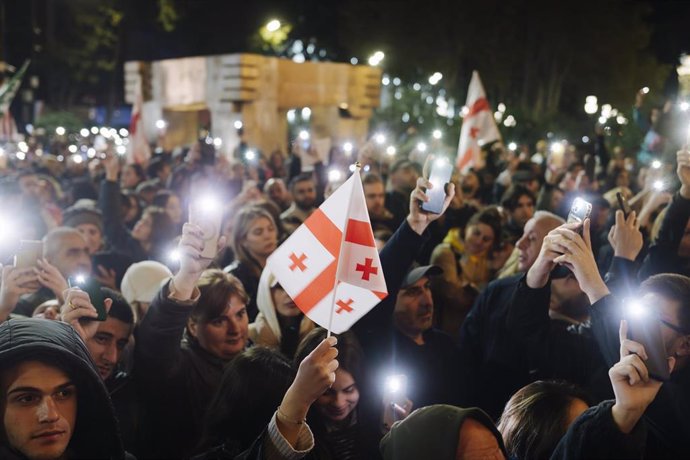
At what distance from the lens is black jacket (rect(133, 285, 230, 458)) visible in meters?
4.11

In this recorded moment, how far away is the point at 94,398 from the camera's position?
3016 mm

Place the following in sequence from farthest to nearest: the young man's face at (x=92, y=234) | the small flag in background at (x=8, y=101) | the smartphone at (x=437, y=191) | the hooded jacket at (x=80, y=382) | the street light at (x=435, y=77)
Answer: the street light at (x=435, y=77)
the small flag in background at (x=8, y=101)
the young man's face at (x=92, y=234)
the smartphone at (x=437, y=191)
the hooded jacket at (x=80, y=382)

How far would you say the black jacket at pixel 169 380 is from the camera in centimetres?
411

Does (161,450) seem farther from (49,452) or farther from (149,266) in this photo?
(149,266)

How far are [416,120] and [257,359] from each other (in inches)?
1004

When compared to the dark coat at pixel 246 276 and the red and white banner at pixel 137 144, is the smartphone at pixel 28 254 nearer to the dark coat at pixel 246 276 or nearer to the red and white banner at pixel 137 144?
the dark coat at pixel 246 276

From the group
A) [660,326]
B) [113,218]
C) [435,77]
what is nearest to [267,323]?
[660,326]

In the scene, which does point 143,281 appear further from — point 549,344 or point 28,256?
point 549,344

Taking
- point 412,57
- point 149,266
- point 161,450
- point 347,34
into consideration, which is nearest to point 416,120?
point 412,57

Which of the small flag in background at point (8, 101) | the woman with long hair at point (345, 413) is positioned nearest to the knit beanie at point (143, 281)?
the woman with long hair at point (345, 413)

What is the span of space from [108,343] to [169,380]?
0.45 metres

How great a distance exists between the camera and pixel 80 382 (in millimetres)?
2992

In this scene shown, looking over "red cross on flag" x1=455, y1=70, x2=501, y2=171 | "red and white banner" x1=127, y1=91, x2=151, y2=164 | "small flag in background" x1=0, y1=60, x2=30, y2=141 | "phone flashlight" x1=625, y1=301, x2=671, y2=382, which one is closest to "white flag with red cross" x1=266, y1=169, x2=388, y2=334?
"phone flashlight" x1=625, y1=301, x2=671, y2=382

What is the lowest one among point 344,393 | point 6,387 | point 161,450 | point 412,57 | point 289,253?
point 161,450
